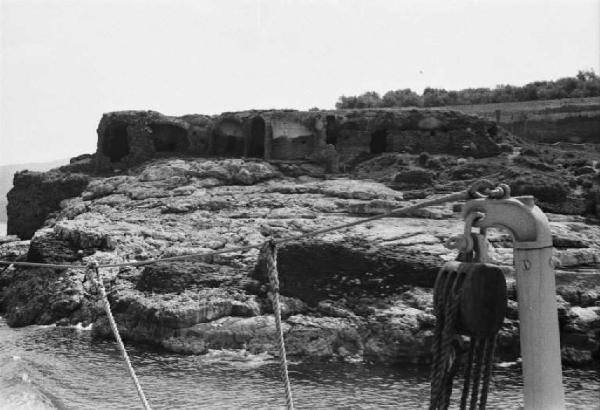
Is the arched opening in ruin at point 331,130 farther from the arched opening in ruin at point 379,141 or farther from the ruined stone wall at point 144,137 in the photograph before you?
the ruined stone wall at point 144,137

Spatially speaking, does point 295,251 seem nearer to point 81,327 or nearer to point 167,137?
point 81,327

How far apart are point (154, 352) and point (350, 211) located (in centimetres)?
1129

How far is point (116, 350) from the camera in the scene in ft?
84.5

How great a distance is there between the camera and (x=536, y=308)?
471 centimetres

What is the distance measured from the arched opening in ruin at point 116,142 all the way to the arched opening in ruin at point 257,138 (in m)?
8.92

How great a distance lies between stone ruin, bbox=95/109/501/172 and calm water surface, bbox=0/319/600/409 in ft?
64.1

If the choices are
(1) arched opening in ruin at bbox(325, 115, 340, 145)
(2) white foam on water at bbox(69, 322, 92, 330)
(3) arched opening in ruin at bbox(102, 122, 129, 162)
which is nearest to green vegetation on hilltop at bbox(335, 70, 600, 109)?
(1) arched opening in ruin at bbox(325, 115, 340, 145)

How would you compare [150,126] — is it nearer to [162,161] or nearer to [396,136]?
[162,161]

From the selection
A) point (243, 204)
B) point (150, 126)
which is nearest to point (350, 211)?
point (243, 204)

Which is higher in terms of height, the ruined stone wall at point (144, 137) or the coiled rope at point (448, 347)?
the ruined stone wall at point (144, 137)

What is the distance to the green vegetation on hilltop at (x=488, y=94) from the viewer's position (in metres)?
59.5

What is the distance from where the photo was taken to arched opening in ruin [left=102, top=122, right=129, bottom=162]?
46781 mm

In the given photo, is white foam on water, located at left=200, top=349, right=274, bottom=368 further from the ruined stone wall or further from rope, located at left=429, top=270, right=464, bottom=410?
the ruined stone wall

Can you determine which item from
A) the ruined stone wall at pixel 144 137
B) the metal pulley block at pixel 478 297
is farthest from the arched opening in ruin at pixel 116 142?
the metal pulley block at pixel 478 297
